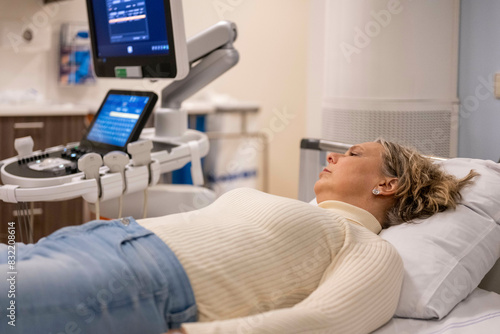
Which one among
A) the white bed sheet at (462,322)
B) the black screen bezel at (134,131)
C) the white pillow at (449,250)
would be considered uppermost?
the black screen bezel at (134,131)

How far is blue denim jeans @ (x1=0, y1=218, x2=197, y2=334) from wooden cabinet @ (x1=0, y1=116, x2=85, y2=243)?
6.63 ft

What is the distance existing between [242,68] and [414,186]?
2948 millimetres

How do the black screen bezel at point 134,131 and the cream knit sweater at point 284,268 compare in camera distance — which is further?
the black screen bezel at point 134,131

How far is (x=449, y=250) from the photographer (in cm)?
128

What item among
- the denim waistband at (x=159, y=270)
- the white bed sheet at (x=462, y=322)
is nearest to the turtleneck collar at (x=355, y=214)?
the white bed sheet at (x=462, y=322)

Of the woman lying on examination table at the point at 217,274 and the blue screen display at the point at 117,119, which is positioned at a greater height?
the blue screen display at the point at 117,119

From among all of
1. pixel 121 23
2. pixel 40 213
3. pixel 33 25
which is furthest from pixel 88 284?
pixel 33 25

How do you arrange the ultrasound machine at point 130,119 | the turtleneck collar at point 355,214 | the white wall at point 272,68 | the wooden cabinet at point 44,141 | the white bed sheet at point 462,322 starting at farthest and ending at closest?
the white wall at point 272,68
the wooden cabinet at point 44,141
the ultrasound machine at point 130,119
the turtleneck collar at point 355,214
the white bed sheet at point 462,322

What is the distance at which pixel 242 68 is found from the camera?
420 cm

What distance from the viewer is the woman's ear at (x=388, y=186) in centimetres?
141

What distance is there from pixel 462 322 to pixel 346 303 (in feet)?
1.06

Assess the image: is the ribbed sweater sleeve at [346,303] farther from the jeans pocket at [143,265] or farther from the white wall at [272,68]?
the white wall at [272,68]

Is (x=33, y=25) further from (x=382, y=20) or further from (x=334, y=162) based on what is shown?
(x=334, y=162)

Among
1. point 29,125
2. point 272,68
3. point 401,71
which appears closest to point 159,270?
point 401,71
